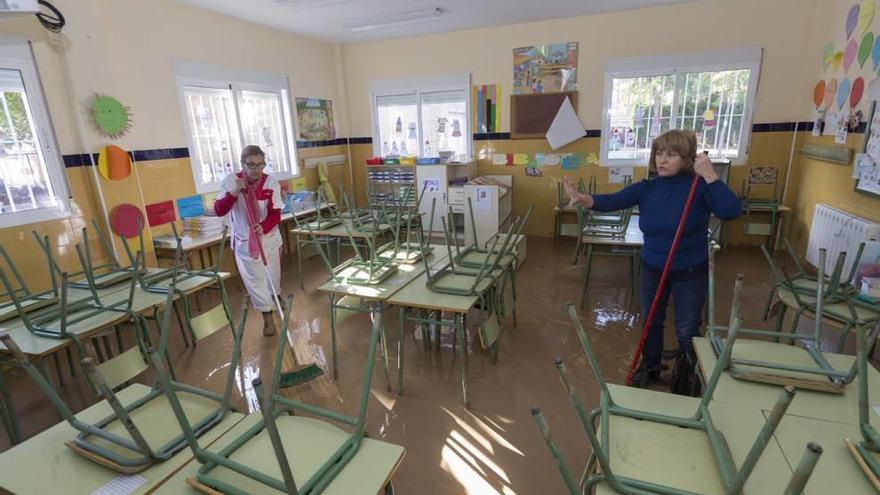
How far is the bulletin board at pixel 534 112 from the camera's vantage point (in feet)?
18.8

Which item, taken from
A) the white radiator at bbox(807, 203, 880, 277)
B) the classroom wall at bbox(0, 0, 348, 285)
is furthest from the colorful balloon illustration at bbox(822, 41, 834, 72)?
the classroom wall at bbox(0, 0, 348, 285)

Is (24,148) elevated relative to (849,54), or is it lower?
lower

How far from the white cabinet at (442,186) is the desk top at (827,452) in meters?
4.71

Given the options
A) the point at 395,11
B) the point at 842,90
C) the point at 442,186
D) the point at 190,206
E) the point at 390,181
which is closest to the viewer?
the point at 842,90

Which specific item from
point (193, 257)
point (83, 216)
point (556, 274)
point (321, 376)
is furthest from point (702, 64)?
point (83, 216)

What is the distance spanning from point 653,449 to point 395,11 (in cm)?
507

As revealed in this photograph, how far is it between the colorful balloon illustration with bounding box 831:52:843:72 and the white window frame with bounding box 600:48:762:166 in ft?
2.33

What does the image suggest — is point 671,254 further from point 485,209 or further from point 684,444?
point 485,209

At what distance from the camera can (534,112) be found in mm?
5875

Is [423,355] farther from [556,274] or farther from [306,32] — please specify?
[306,32]

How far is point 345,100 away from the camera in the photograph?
6.93 m

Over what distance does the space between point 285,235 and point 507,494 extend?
479cm

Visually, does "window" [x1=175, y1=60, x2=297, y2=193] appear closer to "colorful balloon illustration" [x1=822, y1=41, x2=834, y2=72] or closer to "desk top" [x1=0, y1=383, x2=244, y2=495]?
"desk top" [x1=0, y1=383, x2=244, y2=495]

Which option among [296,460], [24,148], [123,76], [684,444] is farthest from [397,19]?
[684,444]
